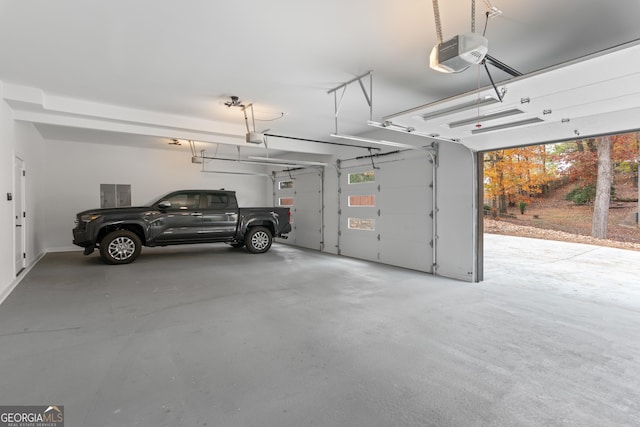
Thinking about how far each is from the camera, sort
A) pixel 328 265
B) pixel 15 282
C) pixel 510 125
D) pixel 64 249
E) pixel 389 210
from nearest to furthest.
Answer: pixel 510 125, pixel 15 282, pixel 328 265, pixel 389 210, pixel 64 249

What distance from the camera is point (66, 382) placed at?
213 centimetres

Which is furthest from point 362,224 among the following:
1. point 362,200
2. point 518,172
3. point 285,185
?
point 518,172

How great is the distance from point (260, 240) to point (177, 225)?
2.06 metres

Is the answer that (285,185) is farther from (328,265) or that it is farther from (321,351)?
(321,351)

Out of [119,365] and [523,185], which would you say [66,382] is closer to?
[119,365]

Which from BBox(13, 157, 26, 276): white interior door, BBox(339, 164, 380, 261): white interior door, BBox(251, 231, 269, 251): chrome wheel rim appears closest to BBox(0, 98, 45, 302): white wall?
BBox(13, 157, 26, 276): white interior door

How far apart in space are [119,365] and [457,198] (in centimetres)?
526

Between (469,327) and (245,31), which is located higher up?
(245,31)

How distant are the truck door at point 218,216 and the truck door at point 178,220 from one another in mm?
163

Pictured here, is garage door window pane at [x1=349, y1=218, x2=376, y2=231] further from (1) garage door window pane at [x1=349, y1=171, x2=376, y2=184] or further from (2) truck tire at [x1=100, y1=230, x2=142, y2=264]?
(2) truck tire at [x1=100, y1=230, x2=142, y2=264]

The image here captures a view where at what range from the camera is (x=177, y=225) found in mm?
6902

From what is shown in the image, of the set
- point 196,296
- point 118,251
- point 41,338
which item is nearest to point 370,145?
point 196,296

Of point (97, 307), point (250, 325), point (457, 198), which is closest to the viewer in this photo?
point (250, 325)

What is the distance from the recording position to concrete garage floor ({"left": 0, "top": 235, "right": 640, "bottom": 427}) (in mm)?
1890
